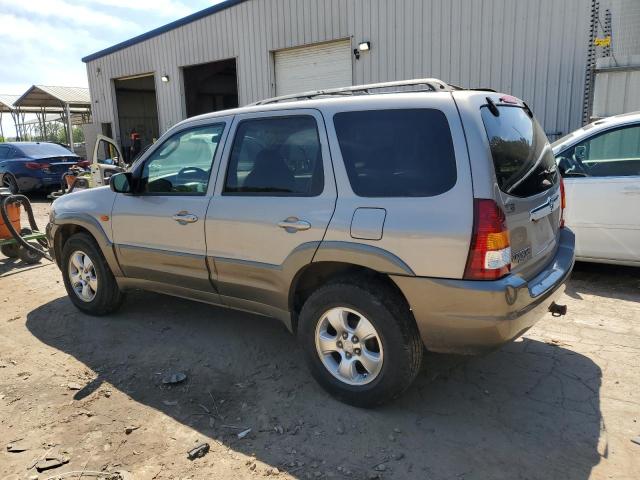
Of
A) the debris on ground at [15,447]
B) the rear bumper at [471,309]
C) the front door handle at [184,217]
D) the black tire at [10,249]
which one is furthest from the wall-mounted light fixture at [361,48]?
the debris on ground at [15,447]

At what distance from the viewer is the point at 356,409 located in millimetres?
3115

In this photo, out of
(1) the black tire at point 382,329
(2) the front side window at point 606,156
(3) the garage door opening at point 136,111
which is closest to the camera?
(1) the black tire at point 382,329

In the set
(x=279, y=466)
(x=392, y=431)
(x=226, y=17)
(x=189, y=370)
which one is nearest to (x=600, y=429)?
(x=392, y=431)

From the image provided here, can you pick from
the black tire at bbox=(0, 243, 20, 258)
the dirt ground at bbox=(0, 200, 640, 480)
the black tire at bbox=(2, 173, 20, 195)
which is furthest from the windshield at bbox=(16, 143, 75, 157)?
the dirt ground at bbox=(0, 200, 640, 480)

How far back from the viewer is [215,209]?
362 centimetres

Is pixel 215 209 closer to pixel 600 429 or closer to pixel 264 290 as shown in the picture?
pixel 264 290

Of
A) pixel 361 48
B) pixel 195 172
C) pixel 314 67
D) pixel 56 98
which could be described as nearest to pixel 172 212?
pixel 195 172

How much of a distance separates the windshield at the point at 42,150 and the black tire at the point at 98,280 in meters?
10.8

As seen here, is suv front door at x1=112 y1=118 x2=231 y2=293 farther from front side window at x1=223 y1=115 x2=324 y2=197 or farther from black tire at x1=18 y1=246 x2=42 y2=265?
black tire at x1=18 y1=246 x2=42 y2=265

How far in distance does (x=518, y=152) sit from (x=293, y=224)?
1.42 metres

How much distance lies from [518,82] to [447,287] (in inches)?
333

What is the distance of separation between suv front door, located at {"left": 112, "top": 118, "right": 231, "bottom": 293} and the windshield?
11.6 metres

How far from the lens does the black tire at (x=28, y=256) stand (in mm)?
6871

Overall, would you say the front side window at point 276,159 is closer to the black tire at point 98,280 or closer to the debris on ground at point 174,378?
the debris on ground at point 174,378
